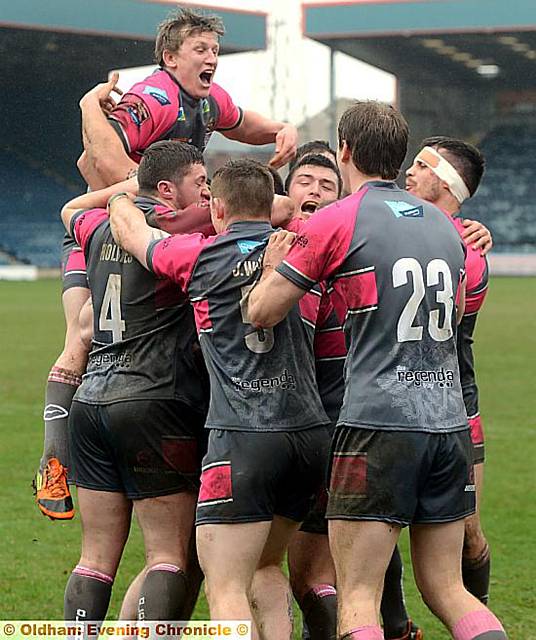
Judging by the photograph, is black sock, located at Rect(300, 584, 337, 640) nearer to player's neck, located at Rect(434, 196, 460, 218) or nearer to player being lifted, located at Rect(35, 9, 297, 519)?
player being lifted, located at Rect(35, 9, 297, 519)

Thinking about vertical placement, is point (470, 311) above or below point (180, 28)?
below

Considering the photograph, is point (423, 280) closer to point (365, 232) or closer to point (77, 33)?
point (365, 232)

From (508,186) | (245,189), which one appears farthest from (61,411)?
(508,186)

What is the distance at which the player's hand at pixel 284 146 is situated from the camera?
631 cm

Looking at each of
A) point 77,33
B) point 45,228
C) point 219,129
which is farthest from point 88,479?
point 45,228

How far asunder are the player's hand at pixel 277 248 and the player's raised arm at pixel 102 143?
1340 mm

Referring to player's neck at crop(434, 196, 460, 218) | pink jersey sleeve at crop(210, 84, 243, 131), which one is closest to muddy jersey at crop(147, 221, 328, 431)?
player's neck at crop(434, 196, 460, 218)

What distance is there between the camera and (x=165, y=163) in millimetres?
5289

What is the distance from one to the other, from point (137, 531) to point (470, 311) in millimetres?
3814

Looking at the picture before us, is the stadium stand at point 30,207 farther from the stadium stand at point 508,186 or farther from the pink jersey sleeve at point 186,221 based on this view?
the pink jersey sleeve at point 186,221

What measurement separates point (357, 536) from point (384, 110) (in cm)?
160

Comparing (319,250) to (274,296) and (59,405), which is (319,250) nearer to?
(274,296)

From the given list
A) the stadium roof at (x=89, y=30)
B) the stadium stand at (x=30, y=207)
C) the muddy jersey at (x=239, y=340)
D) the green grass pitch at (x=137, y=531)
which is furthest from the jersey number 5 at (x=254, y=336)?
the stadium stand at (x=30, y=207)

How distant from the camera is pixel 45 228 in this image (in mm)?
51844
